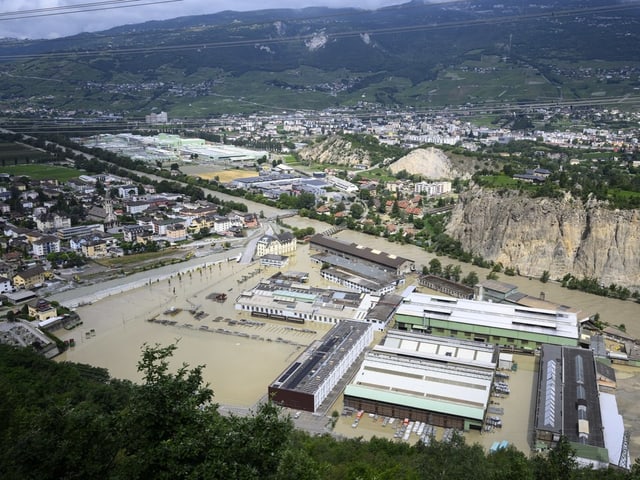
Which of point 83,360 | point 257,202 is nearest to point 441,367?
point 83,360

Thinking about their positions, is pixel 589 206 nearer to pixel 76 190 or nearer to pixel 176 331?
pixel 176 331

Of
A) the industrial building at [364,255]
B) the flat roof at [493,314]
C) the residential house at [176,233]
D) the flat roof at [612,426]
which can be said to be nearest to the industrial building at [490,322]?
the flat roof at [493,314]

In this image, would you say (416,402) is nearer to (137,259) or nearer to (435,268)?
(435,268)

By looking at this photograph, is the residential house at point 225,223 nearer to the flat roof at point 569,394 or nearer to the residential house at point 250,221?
the residential house at point 250,221

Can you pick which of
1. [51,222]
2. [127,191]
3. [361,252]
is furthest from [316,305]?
[127,191]

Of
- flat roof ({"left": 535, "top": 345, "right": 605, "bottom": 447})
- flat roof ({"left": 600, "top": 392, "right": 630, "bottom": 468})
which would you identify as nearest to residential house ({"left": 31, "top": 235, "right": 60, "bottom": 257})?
flat roof ({"left": 535, "top": 345, "right": 605, "bottom": 447})
